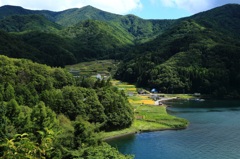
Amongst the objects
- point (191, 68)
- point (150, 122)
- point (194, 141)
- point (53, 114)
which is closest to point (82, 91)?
point (53, 114)

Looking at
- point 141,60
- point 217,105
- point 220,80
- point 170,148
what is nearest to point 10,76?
point 170,148

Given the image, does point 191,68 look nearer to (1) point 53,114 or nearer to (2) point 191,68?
(2) point 191,68

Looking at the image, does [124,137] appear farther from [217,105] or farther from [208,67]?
[208,67]

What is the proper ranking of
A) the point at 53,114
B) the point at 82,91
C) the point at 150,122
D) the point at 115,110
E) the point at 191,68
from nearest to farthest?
the point at 53,114 < the point at 115,110 < the point at 82,91 < the point at 150,122 < the point at 191,68

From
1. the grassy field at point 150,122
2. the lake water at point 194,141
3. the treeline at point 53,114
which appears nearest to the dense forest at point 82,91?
the treeline at point 53,114

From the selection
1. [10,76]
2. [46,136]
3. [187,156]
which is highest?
[10,76]

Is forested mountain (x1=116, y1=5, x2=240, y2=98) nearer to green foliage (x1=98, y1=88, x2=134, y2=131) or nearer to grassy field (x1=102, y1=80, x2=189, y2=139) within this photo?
grassy field (x1=102, y1=80, x2=189, y2=139)

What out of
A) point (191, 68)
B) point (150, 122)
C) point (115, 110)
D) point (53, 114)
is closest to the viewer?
point (53, 114)
